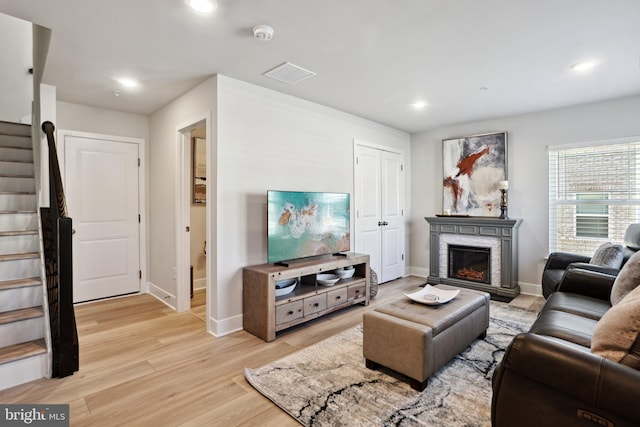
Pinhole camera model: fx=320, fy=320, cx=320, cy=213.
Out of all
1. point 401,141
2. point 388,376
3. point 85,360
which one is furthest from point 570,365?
point 401,141

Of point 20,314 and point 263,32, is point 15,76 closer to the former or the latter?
point 20,314

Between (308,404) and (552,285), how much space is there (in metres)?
2.78

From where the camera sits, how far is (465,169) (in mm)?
4895

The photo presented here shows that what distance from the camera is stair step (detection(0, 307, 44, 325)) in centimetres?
228

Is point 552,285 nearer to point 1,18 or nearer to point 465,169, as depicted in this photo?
point 465,169

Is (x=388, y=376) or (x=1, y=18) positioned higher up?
(x=1, y=18)

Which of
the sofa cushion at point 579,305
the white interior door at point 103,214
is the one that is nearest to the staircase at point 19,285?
the white interior door at point 103,214

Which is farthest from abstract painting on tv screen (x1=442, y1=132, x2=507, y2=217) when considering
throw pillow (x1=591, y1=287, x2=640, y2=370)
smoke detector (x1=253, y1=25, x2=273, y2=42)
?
smoke detector (x1=253, y1=25, x2=273, y2=42)

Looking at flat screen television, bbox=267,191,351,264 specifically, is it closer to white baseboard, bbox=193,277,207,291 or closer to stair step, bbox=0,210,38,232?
white baseboard, bbox=193,277,207,291

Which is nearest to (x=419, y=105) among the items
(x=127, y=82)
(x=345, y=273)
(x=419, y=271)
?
(x=345, y=273)

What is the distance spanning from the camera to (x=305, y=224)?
343 centimetres

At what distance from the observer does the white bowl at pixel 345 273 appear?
12.1 ft

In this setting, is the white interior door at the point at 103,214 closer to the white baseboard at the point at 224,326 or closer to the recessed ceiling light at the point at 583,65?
the white baseboard at the point at 224,326

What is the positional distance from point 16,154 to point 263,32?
3460 millimetres
